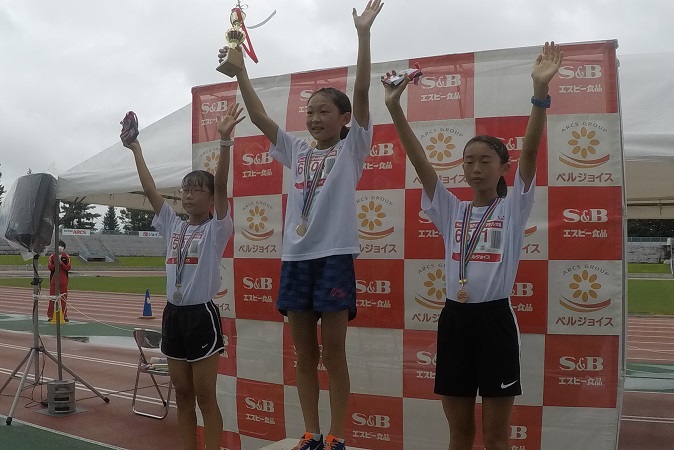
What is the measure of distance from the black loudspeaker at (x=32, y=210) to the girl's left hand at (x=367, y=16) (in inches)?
151

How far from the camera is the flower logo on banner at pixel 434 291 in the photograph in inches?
131

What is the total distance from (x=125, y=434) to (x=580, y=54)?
4277mm

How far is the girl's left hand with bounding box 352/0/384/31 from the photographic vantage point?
239 centimetres

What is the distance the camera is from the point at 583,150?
312cm

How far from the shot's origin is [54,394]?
17.7 feet

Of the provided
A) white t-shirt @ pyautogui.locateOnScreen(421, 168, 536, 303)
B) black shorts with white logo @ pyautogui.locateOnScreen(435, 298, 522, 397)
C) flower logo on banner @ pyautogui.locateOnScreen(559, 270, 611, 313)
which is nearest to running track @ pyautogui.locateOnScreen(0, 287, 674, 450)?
flower logo on banner @ pyautogui.locateOnScreen(559, 270, 611, 313)

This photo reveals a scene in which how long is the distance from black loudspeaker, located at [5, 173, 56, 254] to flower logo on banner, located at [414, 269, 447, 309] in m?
3.60

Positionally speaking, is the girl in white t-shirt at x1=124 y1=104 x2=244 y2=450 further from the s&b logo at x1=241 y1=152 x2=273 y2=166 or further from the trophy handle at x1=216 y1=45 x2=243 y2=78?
the s&b logo at x1=241 y1=152 x2=273 y2=166

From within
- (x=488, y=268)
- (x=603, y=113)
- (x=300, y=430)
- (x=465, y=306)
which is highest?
(x=603, y=113)

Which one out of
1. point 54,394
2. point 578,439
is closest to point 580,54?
point 578,439

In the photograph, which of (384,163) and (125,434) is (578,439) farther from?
(125,434)

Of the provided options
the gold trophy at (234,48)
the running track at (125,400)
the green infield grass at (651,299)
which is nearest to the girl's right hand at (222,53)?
the gold trophy at (234,48)

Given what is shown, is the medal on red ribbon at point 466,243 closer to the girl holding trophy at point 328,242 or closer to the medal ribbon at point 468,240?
the medal ribbon at point 468,240

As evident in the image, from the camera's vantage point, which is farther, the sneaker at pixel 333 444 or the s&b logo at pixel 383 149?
the s&b logo at pixel 383 149
